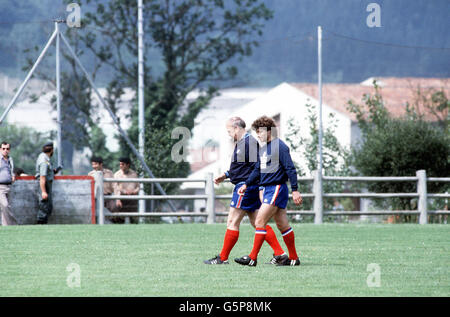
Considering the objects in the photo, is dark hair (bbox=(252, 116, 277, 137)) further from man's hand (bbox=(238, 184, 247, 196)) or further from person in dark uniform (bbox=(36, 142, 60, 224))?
person in dark uniform (bbox=(36, 142, 60, 224))

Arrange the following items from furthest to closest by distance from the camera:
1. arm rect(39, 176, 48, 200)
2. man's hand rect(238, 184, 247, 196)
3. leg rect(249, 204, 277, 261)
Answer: arm rect(39, 176, 48, 200), man's hand rect(238, 184, 247, 196), leg rect(249, 204, 277, 261)

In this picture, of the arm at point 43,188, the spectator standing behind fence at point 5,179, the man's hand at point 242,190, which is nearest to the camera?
the man's hand at point 242,190

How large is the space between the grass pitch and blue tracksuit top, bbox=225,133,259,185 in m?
1.06

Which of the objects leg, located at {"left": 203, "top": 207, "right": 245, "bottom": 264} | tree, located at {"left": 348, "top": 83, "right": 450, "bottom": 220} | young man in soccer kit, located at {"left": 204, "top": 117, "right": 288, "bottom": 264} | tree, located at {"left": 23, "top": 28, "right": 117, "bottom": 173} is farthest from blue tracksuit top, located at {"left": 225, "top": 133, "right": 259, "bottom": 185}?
tree, located at {"left": 23, "top": 28, "right": 117, "bottom": 173}

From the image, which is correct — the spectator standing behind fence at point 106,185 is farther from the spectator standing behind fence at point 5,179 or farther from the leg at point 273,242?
the leg at point 273,242

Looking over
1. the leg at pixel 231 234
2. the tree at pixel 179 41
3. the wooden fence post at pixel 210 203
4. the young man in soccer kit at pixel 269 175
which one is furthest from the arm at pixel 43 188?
the tree at pixel 179 41

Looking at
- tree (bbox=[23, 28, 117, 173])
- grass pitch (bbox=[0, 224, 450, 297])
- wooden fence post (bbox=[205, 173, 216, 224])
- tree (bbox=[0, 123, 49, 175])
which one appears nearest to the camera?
grass pitch (bbox=[0, 224, 450, 297])

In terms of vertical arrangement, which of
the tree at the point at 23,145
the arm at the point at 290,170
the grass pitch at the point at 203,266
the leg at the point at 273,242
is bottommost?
the grass pitch at the point at 203,266

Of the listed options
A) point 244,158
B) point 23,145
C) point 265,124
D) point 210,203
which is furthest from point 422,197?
point 23,145

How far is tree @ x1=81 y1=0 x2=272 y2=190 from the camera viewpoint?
4278 centimetres

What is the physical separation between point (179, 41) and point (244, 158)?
3421 cm

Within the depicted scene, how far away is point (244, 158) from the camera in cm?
991

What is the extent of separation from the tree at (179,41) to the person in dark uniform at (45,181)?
22992 millimetres

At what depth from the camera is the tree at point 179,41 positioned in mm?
42781
